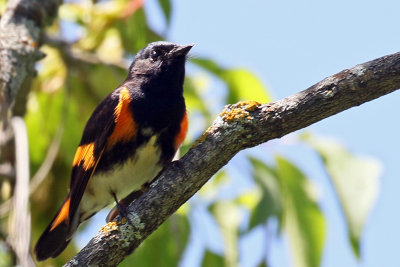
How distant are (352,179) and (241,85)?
2.69 ft

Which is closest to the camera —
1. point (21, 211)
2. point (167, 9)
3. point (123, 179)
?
point (21, 211)

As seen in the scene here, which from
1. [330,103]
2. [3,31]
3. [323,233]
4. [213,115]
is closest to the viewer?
[330,103]

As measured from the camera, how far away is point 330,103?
2.47 metres

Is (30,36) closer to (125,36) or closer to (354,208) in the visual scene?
(125,36)

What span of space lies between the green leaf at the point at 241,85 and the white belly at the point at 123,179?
0.79 metres

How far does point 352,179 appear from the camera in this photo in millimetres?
3797

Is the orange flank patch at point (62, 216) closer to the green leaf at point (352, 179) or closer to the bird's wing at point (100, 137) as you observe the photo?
the bird's wing at point (100, 137)

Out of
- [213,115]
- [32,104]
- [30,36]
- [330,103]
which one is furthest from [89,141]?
[330,103]

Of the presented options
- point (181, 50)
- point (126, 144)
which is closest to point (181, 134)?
point (126, 144)

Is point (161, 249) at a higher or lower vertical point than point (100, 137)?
lower

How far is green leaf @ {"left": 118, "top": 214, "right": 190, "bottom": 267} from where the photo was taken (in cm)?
365

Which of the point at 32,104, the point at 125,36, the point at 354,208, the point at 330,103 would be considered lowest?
the point at 354,208

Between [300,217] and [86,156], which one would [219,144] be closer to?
[86,156]

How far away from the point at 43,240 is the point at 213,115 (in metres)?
1.14
